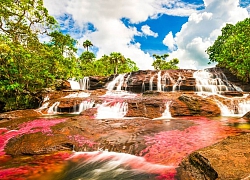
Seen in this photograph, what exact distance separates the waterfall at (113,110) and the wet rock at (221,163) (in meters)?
9.35

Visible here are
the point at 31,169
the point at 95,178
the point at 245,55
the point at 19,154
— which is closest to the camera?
the point at 95,178

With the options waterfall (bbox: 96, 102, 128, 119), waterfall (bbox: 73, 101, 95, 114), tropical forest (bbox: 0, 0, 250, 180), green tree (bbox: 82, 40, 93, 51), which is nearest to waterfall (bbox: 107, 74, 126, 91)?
tropical forest (bbox: 0, 0, 250, 180)

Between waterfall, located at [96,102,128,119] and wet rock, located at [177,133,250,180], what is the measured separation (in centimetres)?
935

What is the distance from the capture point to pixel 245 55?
20969 millimetres

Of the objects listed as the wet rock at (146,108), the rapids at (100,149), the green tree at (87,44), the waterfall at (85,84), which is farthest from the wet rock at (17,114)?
the green tree at (87,44)

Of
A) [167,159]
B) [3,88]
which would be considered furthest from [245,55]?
[3,88]

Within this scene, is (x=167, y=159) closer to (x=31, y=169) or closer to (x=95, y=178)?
(x=95, y=178)

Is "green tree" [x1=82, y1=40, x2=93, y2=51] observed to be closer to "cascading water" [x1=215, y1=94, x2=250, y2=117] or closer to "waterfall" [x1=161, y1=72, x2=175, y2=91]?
"waterfall" [x1=161, y1=72, x2=175, y2=91]

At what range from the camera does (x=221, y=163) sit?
340cm

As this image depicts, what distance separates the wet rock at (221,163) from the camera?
310cm

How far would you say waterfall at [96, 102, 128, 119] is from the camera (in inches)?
528

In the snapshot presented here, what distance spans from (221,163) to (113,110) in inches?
431

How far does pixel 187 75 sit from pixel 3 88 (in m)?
23.1

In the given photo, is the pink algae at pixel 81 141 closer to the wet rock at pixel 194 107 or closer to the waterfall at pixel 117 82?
the wet rock at pixel 194 107
